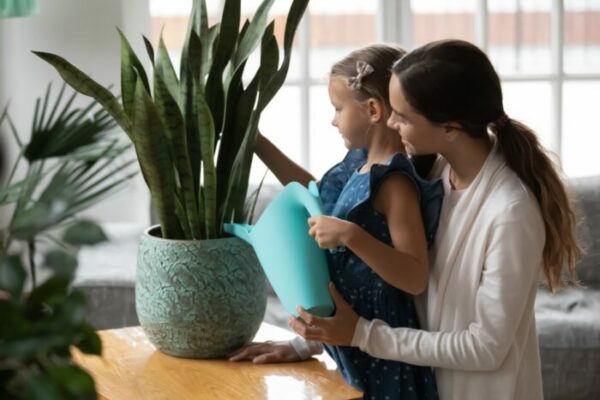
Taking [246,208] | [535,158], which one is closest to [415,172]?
[535,158]

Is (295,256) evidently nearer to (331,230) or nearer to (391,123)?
(331,230)

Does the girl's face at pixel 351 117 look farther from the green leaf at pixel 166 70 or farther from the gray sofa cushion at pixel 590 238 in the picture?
the gray sofa cushion at pixel 590 238

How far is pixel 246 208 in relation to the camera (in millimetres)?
2006

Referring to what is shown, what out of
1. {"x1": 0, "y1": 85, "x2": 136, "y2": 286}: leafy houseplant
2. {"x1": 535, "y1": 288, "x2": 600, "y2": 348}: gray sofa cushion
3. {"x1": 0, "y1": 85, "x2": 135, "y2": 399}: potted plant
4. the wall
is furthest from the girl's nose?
the wall

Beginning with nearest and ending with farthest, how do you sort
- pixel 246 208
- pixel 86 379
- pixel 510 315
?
pixel 86 379 → pixel 510 315 → pixel 246 208

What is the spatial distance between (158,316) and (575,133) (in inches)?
108

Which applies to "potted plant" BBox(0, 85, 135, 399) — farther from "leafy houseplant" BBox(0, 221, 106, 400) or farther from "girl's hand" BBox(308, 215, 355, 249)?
"girl's hand" BBox(308, 215, 355, 249)

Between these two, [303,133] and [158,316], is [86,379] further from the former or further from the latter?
[303,133]

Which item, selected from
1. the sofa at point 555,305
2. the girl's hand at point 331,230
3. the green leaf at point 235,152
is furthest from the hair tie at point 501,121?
the sofa at point 555,305

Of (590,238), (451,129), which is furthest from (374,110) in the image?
(590,238)

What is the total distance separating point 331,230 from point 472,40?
107 inches

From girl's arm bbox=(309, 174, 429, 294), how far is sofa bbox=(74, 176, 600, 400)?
42.7 inches

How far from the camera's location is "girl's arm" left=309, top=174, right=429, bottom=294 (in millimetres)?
1623

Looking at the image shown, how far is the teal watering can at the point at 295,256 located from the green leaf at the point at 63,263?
2.95 feet
